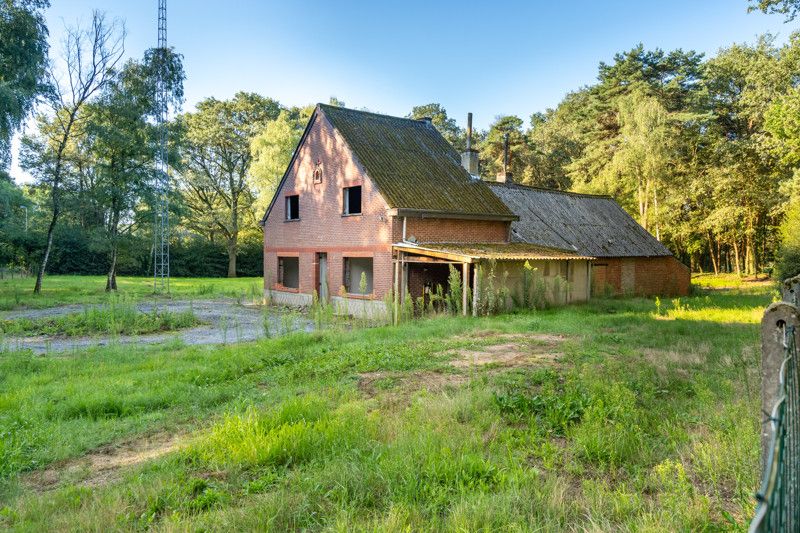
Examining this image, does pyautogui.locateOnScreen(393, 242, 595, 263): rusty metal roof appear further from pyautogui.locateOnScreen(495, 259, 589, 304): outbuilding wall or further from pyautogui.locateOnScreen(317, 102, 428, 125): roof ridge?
pyautogui.locateOnScreen(317, 102, 428, 125): roof ridge

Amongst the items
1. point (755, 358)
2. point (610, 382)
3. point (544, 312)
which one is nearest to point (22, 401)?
point (610, 382)

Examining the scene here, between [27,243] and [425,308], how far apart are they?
29163mm

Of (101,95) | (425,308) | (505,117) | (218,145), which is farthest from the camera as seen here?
(505,117)

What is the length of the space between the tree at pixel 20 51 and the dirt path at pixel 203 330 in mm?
7772

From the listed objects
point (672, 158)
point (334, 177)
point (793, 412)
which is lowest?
point (793, 412)

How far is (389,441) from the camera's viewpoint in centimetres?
478

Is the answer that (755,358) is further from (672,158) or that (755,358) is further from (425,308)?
(672,158)

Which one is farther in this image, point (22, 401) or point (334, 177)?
point (334, 177)

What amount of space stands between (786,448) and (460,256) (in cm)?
1316

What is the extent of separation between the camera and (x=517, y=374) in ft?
24.2

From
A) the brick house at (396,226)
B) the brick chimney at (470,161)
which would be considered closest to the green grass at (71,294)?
the brick house at (396,226)

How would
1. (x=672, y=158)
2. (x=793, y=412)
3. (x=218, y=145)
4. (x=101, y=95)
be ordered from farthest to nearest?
1. (x=218, y=145)
2. (x=672, y=158)
3. (x=101, y=95)
4. (x=793, y=412)

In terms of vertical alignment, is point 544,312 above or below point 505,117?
below

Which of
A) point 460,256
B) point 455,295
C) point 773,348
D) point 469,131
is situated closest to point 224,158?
point 469,131
